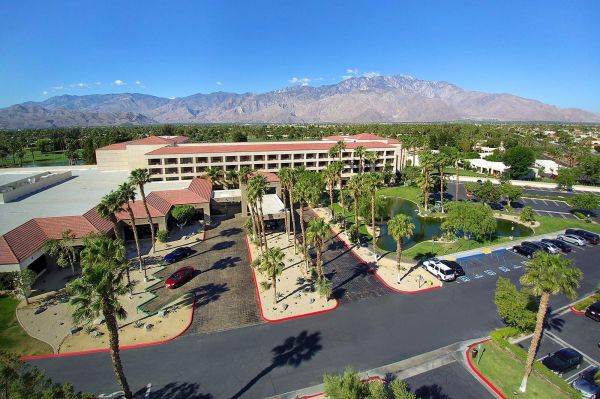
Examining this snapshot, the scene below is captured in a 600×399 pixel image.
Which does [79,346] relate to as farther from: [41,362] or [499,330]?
[499,330]

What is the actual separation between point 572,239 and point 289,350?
5022 cm

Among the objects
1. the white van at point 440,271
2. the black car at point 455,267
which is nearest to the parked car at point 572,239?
the black car at point 455,267

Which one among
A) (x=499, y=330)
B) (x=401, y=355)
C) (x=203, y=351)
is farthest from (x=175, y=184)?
(x=499, y=330)

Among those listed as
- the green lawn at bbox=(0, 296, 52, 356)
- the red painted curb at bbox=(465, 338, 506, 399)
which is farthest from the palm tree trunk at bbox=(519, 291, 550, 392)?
the green lawn at bbox=(0, 296, 52, 356)

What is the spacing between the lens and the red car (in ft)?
126

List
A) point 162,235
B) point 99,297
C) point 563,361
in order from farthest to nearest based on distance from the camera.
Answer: point 162,235 < point 563,361 < point 99,297

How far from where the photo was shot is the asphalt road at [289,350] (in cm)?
2488

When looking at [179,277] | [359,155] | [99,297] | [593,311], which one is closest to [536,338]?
[593,311]

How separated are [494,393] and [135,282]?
128ft

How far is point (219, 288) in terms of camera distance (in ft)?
127

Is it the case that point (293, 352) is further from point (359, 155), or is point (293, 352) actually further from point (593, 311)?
point (359, 155)

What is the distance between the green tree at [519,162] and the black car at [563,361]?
84586 millimetres

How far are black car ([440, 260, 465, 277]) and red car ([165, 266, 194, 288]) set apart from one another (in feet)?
109

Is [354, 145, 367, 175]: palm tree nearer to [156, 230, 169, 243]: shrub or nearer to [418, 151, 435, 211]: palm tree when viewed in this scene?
[418, 151, 435, 211]: palm tree
